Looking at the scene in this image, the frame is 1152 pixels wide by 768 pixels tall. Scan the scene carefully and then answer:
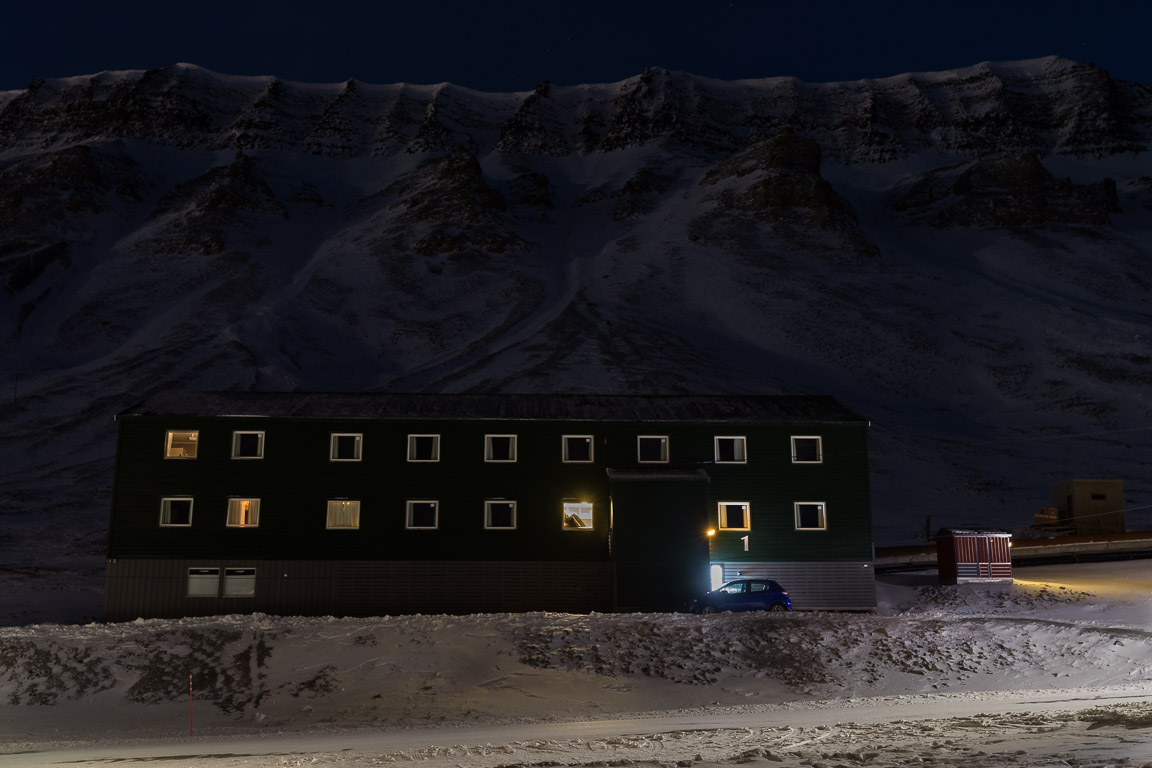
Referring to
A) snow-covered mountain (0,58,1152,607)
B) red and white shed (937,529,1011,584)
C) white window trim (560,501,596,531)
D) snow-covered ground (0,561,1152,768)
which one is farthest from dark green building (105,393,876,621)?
snow-covered mountain (0,58,1152,607)

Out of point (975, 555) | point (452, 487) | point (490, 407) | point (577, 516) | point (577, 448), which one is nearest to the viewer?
point (577, 516)

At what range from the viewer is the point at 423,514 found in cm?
4466

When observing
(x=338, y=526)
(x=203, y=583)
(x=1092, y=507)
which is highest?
(x=1092, y=507)

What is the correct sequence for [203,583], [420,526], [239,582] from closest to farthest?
[203,583] → [239,582] → [420,526]

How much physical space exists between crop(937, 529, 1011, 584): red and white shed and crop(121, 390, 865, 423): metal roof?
27.1 ft

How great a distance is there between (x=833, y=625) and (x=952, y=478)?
2218 inches

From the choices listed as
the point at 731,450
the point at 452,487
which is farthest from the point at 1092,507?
the point at 452,487

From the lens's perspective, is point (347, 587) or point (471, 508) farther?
point (471, 508)

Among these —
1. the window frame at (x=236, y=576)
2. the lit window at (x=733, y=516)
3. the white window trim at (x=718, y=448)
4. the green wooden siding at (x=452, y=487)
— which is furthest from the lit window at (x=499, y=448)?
the window frame at (x=236, y=576)

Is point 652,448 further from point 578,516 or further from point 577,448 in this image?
point 578,516

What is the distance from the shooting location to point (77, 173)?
185m

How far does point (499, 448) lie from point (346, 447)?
6541 mm

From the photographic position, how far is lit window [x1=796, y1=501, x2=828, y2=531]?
44781mm

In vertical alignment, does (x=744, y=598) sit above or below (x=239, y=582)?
below
